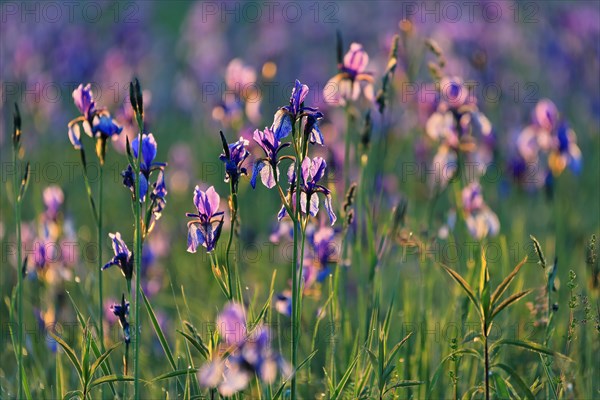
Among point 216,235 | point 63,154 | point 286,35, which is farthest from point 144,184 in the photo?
point 286,35

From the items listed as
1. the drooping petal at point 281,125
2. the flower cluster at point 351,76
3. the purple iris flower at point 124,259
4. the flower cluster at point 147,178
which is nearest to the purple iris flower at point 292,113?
the drooping petal at point 281,125

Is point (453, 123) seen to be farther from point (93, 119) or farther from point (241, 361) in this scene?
point (241, 361)

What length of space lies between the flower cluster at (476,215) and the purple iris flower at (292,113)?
170cm

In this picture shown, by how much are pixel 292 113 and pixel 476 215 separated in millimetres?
1863

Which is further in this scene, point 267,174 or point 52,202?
point 52,202

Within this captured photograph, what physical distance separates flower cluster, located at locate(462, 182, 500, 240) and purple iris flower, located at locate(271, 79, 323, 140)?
1.70 metres

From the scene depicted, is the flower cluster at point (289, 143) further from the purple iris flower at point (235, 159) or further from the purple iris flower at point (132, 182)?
the purple iris flower at point (132, 182)

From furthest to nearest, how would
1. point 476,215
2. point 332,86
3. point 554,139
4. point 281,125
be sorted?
1. point 554,139
2. point 476,215
3. point 332,86
4. point 281,125

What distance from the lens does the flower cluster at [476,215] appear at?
3740 millimetres

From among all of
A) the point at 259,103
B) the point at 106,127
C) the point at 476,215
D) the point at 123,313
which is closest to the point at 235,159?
the point at 106,127

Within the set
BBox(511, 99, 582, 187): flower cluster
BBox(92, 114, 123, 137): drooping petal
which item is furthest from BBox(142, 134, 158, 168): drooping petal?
BBox(511, 99, 582, 187): flower cluster

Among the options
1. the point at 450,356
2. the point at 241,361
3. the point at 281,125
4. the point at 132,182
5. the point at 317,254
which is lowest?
the point at 317,254

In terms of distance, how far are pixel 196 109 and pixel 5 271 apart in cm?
449

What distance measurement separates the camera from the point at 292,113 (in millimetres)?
A: 2199
